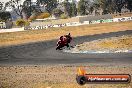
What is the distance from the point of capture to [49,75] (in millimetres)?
13617

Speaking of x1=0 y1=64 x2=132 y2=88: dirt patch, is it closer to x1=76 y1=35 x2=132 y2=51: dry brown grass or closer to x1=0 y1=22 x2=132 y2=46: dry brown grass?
x1=76 y1=35 x2=132 y2=51: dry brown grass

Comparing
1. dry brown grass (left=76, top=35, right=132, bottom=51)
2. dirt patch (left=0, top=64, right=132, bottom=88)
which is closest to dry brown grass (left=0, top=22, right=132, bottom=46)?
dry brown grass (left=76, top=35, right=132, bottom=51)

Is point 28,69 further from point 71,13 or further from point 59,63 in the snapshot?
point 71,13

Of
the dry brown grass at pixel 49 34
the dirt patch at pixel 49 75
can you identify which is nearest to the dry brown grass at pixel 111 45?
the dirt patch at pixel 49 75

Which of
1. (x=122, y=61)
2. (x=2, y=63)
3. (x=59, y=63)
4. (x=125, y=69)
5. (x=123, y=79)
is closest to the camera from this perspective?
(x=123, y=79)

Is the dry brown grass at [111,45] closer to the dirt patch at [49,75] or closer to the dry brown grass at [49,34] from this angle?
the dirt patch at [49,75]

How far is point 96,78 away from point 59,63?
24.5 feet

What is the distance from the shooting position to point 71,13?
136 metres

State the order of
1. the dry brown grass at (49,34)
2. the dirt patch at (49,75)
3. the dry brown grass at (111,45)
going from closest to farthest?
the dirt patch at (49,75)
the dry brown grass at (111,45)
the dry brown grass at (49,34)

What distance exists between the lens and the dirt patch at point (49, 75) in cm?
1173

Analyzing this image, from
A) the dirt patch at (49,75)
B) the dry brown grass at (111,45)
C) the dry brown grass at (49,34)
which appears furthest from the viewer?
the dry brown grass at (49,34)

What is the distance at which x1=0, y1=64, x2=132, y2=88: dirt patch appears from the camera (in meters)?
11.7

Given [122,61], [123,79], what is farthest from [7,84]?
[122,61]

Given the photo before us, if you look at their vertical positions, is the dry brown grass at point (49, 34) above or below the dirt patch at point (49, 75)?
below
